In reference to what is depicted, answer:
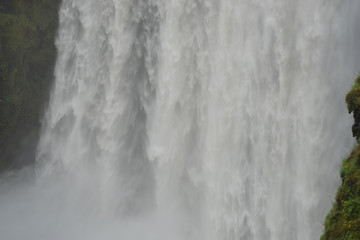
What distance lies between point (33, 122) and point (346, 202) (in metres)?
18.9

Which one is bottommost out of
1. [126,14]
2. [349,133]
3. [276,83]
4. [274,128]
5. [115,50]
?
[349,133]

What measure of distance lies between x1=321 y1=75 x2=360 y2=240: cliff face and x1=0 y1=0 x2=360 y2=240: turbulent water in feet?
12.1

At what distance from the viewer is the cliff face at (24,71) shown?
20.6 meters

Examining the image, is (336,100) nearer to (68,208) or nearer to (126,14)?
(126,14)

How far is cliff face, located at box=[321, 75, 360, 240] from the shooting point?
621cm

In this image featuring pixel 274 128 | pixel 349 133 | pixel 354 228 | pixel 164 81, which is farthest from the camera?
pixel 164 81

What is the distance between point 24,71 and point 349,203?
1908 cm

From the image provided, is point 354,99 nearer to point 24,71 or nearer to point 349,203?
point 349,203

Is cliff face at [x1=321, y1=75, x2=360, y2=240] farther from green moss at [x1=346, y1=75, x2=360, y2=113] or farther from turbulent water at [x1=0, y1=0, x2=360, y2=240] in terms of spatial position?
turbulent water at [x1=0, y1=0, x2=360, y2=240]

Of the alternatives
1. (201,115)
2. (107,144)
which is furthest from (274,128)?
(107,144)

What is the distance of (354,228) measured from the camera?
6.06 metres

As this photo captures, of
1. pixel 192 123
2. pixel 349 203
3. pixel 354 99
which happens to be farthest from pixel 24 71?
pixel 349 203

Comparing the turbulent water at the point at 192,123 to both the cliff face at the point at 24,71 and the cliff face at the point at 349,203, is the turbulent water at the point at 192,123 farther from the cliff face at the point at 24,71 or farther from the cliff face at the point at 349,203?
the cliff face at the point at 349,203

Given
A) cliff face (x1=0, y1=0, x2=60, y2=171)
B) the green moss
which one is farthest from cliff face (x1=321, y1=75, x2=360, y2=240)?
cliff face (x1=0, y1=0, x2=60, y2=171)
